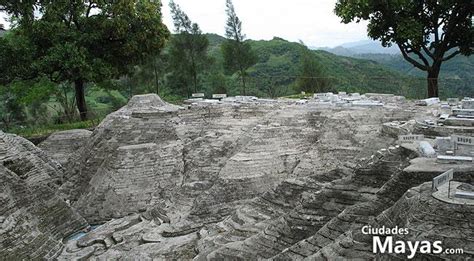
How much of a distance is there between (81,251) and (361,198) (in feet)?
28.9

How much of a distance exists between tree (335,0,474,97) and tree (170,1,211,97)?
1282cm

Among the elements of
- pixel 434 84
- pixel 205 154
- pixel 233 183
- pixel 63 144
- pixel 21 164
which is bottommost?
pixel 233 183

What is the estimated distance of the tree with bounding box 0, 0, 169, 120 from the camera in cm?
2423

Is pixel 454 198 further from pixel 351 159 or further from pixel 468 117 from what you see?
pixel 351 159

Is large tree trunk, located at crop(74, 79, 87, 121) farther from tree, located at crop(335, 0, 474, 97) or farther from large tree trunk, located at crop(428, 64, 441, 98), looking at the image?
large tree trunk, located at crop(428, 64, 441, 98)

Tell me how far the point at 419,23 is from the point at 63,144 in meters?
18.5

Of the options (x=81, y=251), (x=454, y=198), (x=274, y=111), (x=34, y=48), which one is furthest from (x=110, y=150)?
(x=454, y=198)

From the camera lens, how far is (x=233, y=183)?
15.7 metres

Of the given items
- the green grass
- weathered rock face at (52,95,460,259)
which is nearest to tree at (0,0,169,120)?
the green grass

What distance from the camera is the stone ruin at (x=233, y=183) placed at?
29.7 feet

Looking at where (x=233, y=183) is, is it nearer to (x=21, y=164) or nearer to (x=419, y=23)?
(x=21, y=164)

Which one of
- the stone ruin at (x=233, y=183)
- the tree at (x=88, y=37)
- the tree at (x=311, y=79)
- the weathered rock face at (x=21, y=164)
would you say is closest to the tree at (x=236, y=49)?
the tree at (x=311, y=79)

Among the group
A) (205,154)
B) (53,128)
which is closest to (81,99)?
(53,128)

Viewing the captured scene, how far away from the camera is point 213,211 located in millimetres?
14969
